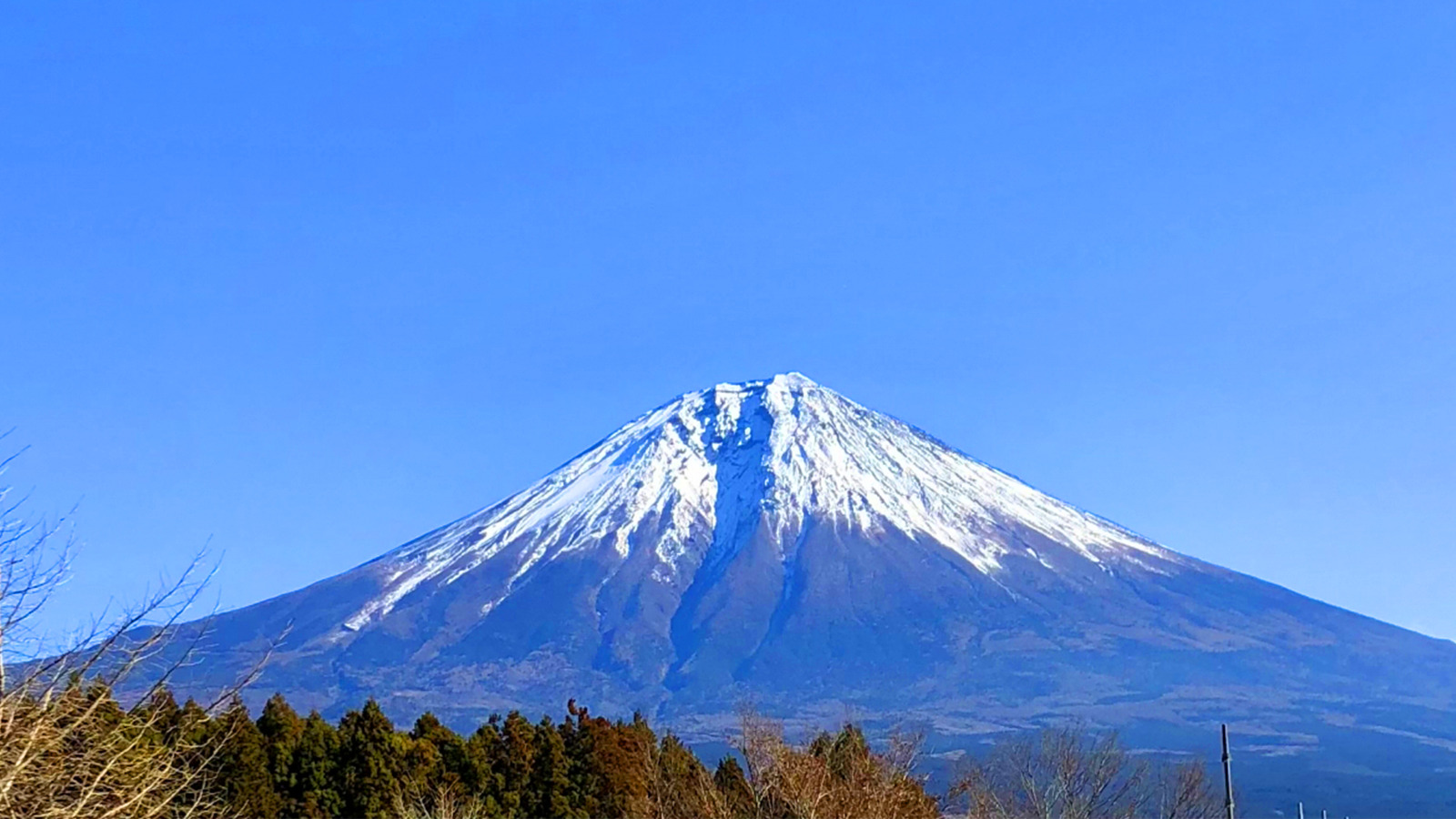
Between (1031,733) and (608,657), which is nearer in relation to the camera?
(1031,733)

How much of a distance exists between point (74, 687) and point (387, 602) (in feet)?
483

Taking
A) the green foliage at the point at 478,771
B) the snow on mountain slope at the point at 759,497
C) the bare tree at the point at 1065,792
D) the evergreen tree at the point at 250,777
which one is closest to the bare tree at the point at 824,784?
the green foliage at the point at 478,771

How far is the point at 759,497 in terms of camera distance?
166 meters

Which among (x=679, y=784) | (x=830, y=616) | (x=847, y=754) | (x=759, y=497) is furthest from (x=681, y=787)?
(x=759, y=497)

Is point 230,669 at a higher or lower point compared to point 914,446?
lower

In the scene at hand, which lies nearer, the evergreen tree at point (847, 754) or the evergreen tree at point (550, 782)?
the evergreen tree at point (847, 754)

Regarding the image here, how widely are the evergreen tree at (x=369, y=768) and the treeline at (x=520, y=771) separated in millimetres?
21

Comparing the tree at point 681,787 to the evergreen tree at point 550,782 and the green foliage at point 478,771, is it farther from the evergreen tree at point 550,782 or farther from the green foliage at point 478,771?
the evergreen tree at point 550,782

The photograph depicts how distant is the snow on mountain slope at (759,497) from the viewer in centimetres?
15650

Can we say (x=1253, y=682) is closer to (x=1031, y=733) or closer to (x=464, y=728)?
(x=1031, y=733)

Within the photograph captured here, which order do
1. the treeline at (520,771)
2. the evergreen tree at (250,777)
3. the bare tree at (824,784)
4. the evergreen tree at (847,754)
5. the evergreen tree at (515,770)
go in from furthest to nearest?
the evergreen tree at (515,770) < the evergreen tree at (250,777) < the evergreen tree at (847,754) < the treeline at (520,771) < the bare tree at (824,784)

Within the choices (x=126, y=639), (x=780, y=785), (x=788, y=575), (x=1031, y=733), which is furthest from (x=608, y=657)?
(x=126, y=639)

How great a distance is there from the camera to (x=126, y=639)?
776cm

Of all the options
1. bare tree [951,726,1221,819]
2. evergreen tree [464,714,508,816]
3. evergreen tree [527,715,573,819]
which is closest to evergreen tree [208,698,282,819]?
evergreen tree [464,714,508,816]
